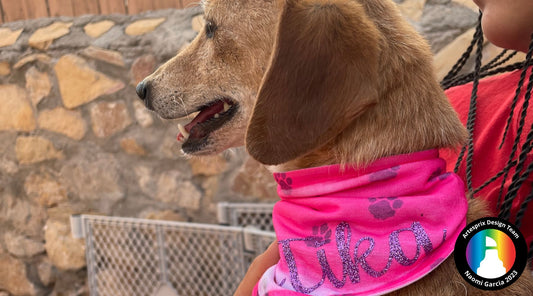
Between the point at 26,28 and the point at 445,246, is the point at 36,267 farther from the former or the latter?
→ the point at 445,246

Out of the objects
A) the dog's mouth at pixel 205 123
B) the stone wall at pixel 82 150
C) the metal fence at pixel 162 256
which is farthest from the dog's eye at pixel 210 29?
the stone wall at pixel 82 150

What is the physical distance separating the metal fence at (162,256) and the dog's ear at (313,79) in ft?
3.69

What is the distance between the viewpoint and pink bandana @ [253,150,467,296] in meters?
0.78

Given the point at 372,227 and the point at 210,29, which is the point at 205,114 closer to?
the point at 210,29

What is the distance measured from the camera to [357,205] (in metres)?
0.80

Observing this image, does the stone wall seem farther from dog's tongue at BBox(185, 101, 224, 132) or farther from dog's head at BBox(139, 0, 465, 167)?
dog's head at BBox(139, 0, 465, 167)

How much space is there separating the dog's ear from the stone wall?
1364 mm

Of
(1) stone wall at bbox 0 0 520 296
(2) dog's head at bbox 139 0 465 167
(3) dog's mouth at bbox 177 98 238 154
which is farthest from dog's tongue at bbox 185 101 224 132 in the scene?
(1) stone wall at bbox 0 0 520 296

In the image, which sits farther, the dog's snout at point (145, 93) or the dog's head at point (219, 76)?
the dog's snout at point (145, 93)

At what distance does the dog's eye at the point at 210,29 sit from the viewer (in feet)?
3.59

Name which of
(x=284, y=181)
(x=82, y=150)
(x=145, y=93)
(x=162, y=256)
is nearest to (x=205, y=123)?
(x=145, y=93)

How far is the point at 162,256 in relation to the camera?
2.11 metres

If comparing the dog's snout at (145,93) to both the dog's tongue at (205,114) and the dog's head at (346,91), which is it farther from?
the dog's head at (346,91)

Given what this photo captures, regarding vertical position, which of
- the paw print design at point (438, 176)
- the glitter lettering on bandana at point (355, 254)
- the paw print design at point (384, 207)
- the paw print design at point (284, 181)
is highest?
Result: the paw print design at point (438, 176)
